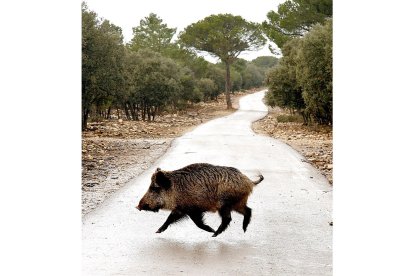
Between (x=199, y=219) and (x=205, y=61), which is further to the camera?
(x=205, y=61)

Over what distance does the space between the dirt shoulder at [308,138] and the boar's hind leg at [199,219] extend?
3039 millimetres

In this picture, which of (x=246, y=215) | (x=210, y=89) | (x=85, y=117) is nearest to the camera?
(x=246, y=215)

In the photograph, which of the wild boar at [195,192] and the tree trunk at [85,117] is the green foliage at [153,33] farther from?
the wild boar at [195,192]

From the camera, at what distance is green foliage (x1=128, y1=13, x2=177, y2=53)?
783 cm

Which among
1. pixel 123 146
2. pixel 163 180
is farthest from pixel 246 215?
pixel 123 146

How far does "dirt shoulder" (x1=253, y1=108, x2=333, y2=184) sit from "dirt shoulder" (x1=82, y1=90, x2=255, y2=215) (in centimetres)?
133

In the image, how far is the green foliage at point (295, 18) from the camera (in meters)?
10.4

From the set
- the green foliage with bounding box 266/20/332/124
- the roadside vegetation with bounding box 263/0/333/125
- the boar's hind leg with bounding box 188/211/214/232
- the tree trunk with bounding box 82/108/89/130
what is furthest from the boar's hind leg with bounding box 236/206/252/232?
the green foliage with bounding box 266/20/332/124

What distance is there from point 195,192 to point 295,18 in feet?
31.4

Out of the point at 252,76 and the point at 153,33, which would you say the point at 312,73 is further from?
the point at 153,33

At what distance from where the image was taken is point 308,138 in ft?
38.3

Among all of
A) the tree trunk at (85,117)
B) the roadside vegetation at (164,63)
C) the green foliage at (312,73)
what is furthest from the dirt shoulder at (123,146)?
the green foliage at (312,73)

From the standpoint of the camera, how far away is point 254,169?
9625 millimetres
